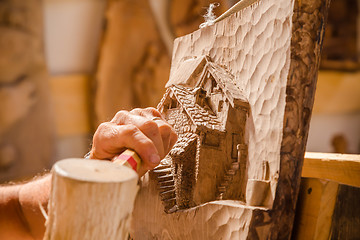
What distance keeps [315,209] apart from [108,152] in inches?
16.1

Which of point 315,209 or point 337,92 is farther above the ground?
point 337,92

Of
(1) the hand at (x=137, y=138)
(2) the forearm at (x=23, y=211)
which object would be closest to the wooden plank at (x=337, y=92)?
(1) the hand at (x=137, y=138)

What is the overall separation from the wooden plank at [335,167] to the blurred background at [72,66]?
1037mm

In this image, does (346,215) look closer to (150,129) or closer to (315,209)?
(315,209)

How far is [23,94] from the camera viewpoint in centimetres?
161

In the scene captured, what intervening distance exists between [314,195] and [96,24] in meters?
1.61

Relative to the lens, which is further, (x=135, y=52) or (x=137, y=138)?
(x=135, y=52)

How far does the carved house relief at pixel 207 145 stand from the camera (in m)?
0.62

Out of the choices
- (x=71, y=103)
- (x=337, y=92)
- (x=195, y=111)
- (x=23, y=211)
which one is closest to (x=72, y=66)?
(x=71, y=103)

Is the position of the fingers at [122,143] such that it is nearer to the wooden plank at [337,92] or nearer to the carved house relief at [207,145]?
the carved house relief at [207,145]

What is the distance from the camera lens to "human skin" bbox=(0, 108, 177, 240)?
55cm

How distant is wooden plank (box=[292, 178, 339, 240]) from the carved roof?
0.20m

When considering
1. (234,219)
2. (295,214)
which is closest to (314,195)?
(295,214)

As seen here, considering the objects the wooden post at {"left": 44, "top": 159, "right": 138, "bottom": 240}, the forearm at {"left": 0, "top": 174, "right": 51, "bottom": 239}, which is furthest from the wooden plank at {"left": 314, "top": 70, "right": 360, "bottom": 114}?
the wooden post at {"left": 44, "top": 159, "right": 138, "bottom": 240}
